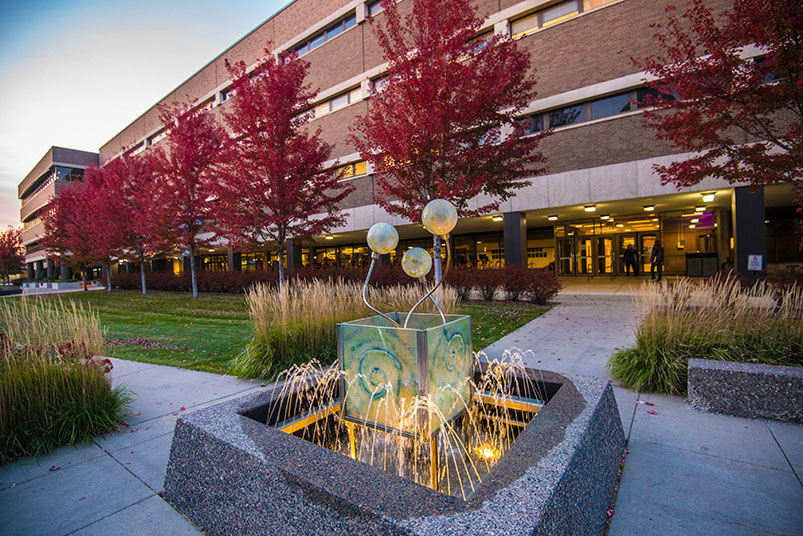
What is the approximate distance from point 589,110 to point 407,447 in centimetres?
1507

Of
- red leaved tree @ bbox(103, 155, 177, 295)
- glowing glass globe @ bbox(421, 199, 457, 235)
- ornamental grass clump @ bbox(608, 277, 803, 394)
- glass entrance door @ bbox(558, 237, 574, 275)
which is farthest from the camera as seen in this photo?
glass entrance door @ bbox(558, 237, 574, 275)

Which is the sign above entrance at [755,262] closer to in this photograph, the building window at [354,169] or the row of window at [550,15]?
the row of window at [550,15]

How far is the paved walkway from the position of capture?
83.9 inches

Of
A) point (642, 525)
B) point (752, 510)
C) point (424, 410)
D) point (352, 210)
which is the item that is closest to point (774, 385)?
point (752, 510)


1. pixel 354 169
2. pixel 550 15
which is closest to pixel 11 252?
pixel 354 169

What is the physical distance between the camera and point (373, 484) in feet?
5.30

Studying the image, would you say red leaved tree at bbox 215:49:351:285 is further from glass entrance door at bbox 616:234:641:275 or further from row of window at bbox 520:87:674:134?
glass entrance door at bbox 616:234:641:275

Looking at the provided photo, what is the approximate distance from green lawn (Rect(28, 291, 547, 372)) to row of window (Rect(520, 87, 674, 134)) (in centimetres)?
760

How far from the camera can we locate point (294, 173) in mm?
12047

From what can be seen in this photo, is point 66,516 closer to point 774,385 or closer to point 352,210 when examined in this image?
point 774,385

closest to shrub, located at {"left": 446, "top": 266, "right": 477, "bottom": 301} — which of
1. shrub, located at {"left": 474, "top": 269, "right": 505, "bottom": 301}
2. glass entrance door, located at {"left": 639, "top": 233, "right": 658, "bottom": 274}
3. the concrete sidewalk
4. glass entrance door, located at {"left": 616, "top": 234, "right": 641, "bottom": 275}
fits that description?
shrub, located at {"left": 474, "top": 269, "right": 505, "bottom": 301}

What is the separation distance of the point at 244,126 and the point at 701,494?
42.7 ft

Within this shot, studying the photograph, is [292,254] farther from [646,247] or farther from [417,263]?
[417,263]

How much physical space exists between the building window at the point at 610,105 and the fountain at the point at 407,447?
45.4 ft
